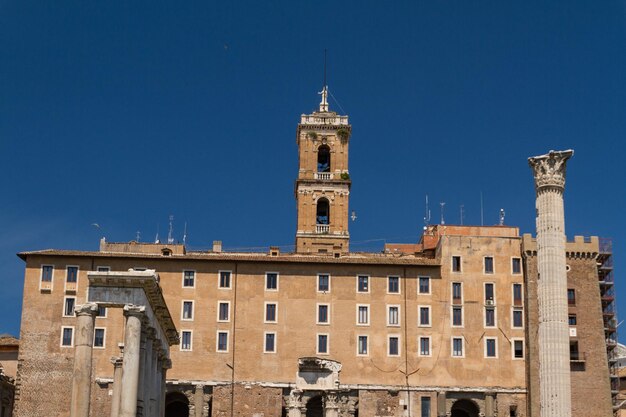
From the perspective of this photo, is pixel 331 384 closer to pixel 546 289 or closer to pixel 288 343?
pixel 288 343

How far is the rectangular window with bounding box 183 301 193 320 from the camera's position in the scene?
71.4 m

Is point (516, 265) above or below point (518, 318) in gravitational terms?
above

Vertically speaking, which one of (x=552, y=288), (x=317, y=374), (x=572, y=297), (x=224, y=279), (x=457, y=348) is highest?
(x=224, y=279)

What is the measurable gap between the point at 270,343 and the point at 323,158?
22641 millimetres

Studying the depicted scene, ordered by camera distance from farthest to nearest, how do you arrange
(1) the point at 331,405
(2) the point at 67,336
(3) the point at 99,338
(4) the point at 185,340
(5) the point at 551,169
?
(4) the point at 185,340, (3) the point at 99,338, (2) the point at 67,336, (1) the point at 331,405, (5) the point at 551,169

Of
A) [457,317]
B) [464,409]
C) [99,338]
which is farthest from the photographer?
[464,409]

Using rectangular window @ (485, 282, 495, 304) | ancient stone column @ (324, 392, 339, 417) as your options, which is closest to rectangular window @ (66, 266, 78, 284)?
ancient stone column @ (324, 392, 339, 417)

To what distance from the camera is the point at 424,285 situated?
7294 centimetres

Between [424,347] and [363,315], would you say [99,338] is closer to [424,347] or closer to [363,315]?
[363,315]

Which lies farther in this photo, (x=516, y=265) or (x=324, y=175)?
(x=324, y=175)

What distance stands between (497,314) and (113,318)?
24.4 m

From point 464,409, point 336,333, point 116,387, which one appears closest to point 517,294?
point 464,409

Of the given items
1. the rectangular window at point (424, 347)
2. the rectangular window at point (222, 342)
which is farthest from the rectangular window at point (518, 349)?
the rectangular window at point (222, 342)

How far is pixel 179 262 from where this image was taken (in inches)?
2859
